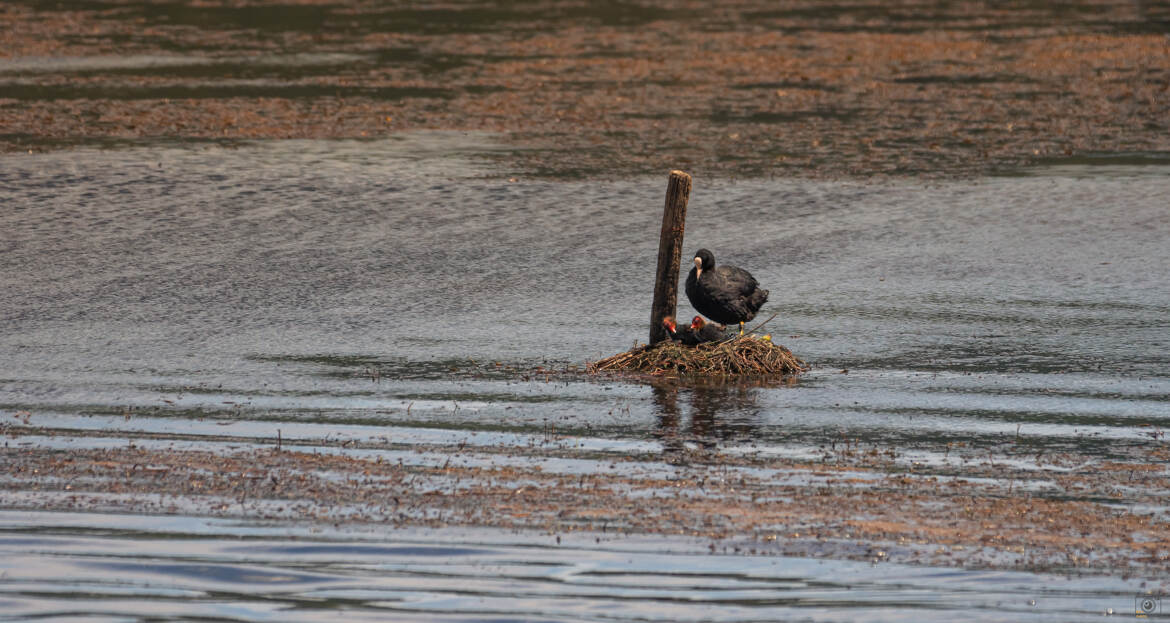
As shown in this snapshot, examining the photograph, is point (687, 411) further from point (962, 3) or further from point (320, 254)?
point (962, 3)

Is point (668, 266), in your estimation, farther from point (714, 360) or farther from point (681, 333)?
point (714, 360)

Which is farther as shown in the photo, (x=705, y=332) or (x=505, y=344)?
(x=505, y=344)

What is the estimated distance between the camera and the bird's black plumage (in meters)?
13.4

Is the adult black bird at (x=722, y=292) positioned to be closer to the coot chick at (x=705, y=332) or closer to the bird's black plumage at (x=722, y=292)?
the bird's black plumage at (x=722, y=292)

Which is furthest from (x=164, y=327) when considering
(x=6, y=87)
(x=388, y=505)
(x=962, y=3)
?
(x=962, y=3)

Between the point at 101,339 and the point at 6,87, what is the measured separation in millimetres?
17697

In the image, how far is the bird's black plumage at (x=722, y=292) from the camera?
13430mm

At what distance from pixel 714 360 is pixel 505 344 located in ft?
6.73

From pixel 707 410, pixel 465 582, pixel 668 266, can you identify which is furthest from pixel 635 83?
pixel 465 582

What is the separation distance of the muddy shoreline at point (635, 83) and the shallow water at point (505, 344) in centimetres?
168

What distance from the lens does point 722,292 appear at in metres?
13.4

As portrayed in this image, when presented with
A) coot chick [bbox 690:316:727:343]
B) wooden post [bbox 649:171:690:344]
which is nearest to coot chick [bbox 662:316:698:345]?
coot chick [bbox 690:316:727:343]

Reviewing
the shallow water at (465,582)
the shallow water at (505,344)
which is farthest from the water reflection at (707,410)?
the shallow water at (465,582)

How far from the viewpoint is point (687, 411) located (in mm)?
11812
